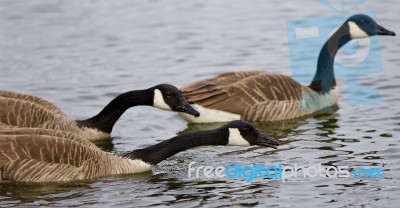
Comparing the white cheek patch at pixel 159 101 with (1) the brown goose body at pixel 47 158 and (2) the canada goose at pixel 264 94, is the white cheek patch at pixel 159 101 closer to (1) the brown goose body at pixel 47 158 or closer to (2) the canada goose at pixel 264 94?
(2) the canada goose at pixel 264 94

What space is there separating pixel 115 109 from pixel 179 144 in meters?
2.12

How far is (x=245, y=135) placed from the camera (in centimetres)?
1160

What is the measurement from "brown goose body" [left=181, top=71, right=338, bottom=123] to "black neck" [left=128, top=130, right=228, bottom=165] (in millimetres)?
2608

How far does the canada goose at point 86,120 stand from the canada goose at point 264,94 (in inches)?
45.9

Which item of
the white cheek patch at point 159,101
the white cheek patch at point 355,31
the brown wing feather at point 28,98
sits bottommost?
the white cheek patch at point 159,101

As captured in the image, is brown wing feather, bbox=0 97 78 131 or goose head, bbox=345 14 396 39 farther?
goose head, bbox=345 14 396 39

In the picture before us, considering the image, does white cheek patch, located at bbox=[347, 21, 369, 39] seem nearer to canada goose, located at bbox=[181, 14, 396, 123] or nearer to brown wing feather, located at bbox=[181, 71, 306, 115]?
canada goose, located at bbox=[181, 14, 396, 123]

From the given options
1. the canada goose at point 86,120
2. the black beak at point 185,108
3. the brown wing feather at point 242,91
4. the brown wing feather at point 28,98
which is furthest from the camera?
the brown wing feather at point 242,91

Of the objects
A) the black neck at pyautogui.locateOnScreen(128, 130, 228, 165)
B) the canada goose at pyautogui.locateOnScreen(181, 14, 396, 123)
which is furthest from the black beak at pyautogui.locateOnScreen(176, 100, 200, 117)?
the black neck at pyautogui.locateOnScreen(128, 130, 228, 165)

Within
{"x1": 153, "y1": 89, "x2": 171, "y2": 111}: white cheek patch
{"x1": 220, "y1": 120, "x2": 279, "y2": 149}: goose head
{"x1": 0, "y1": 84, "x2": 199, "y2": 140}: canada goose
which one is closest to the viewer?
{"x1": 220, "y1": 120, "x2": 279, "y2": 149}: goose head

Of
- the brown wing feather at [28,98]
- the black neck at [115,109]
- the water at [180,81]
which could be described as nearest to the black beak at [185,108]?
the black neck at [115,109]

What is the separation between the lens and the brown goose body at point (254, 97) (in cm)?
1448

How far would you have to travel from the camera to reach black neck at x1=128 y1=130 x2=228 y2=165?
11688mm

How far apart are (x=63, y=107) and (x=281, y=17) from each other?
7716mm
